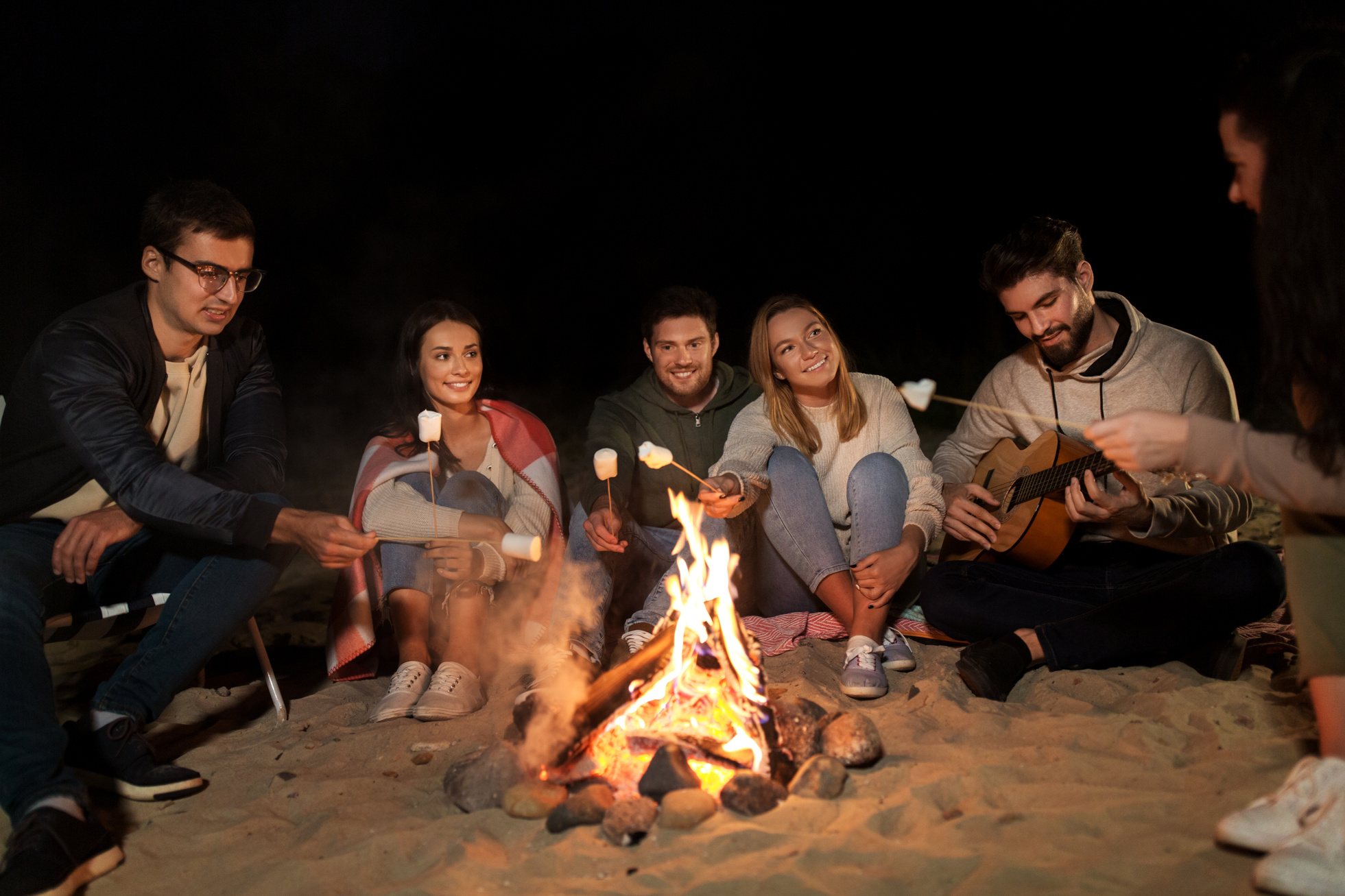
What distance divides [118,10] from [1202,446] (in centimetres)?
1852

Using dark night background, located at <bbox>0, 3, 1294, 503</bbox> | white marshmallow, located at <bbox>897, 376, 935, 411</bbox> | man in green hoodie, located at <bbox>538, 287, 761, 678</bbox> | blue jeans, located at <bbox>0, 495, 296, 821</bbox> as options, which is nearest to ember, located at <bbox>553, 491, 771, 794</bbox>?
man in green hoodie, located at <bbox>538, 287, 761, 678</bbox>

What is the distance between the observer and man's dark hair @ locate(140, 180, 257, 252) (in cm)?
310

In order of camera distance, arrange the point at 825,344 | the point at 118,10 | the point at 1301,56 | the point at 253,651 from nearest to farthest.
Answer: the point at 1301,56 → the point at 825,344 → the point at 253,651 → the point at 118,10

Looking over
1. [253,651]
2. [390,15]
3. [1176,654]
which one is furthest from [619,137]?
[1176,654]

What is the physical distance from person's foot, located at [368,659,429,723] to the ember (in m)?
0.93

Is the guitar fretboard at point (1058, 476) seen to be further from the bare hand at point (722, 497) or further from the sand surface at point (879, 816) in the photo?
the bare hand at point (722, 497)

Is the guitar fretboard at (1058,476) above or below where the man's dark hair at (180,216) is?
below

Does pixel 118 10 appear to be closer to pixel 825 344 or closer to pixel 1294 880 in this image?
pixel 825 344

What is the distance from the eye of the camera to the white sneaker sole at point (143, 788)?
103 inches

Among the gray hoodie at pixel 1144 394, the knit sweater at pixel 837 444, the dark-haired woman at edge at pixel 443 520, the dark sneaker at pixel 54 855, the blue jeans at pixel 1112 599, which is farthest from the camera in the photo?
the knit sweater at pixel 837 444

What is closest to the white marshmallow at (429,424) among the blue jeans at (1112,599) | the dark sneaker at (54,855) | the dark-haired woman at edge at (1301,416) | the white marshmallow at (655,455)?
the white marshmallow at (655,455)

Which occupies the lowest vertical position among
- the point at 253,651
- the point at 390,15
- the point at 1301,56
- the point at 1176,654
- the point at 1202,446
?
the point at 253,651

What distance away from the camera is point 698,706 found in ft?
8.55

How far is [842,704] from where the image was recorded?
307cm
